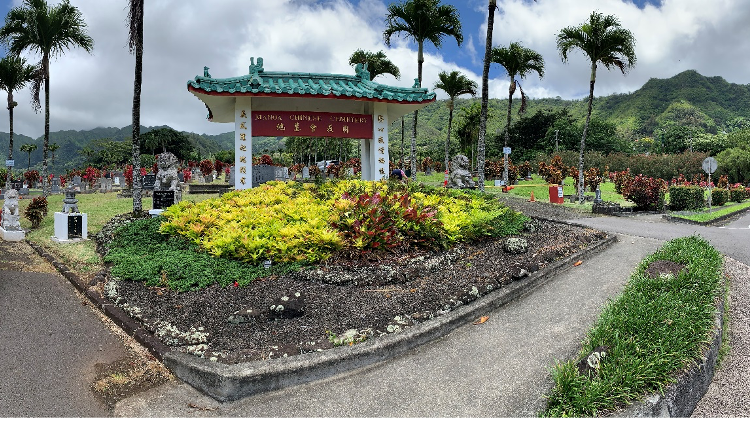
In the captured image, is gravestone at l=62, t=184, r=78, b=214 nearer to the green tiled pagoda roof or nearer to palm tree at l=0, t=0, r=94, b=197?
the green tiled pagoda roof

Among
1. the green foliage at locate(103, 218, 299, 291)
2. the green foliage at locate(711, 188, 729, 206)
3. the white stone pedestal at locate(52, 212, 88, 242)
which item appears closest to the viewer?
the green foliage at locate(103, 218, 299, 291)

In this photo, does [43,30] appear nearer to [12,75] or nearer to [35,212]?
[12,75]

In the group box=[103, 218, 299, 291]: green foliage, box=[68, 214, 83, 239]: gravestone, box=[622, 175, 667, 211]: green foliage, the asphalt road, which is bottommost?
the asphalt road

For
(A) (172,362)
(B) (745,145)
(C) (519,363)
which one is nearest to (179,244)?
(A) (172,362)

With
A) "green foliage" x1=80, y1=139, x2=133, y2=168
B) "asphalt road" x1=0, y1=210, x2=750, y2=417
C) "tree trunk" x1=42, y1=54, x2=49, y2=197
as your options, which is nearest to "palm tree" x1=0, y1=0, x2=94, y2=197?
"tree trunk" x1=42, y1=54, x2=49, y2=197

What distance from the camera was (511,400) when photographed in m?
3.47

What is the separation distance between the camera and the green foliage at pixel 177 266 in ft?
19.3

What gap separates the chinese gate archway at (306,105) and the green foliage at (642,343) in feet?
→ 25.2

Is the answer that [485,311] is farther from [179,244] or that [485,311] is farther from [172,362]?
[179,244]

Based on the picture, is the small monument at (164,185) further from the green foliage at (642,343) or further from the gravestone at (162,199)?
the green foliage at (642,343)

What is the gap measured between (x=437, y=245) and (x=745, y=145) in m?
41.6

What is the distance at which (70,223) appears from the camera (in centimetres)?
943

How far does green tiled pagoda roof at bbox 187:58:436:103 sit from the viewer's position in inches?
404

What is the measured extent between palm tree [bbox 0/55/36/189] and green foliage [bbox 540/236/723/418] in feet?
86.2
